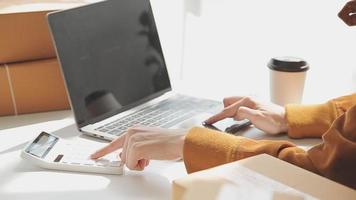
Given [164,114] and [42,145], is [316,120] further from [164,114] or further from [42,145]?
[42,145]

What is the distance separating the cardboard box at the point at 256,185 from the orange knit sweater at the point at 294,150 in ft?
→ 0.28

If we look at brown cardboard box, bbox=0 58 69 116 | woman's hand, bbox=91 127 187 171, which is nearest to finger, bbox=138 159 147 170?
woman's hand, bbox=91 127 187 171

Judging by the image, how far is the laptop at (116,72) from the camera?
1.00 meters

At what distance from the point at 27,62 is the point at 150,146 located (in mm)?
410

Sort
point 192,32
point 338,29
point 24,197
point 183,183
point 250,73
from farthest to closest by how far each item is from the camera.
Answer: point 192,32
point 250,73
point 338,29
point 24,197
point 183,183

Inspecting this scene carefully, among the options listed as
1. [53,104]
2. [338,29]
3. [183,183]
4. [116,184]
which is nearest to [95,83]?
[53,104]

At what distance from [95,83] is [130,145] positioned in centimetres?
24

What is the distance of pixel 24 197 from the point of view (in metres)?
0.78

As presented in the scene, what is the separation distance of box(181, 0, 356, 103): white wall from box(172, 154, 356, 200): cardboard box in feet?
2.07

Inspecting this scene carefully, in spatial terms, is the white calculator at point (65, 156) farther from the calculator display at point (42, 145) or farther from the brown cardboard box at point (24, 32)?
the brown cardboard box at point (24, 32)

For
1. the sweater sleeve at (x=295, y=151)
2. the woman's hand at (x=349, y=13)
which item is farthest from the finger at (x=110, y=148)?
the woman's hand at (x=349, y=13)

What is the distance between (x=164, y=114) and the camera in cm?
109

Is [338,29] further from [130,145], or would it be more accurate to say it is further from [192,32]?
[130,145]

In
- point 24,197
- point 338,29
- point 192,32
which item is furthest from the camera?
point 192,32
